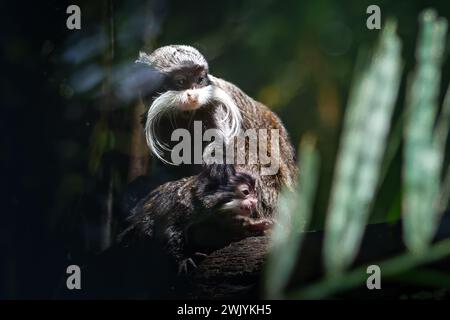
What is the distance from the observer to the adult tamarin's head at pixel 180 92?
2.54 metres

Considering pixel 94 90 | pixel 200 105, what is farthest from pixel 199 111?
pixel 94 90

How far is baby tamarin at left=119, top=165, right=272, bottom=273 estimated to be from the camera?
240 centimetres

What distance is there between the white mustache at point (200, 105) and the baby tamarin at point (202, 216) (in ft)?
0.52

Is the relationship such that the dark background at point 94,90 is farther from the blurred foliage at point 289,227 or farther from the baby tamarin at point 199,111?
the blurred foliage at point 289,227

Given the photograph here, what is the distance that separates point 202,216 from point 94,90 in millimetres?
610

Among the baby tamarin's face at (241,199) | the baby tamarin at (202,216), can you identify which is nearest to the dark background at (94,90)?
the baby tamarin at (202,216)

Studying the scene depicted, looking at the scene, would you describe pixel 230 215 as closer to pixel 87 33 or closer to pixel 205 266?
pixel 205 266

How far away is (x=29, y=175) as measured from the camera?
2.57 m

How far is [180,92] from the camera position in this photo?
255 centimetres

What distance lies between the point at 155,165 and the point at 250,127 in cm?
37

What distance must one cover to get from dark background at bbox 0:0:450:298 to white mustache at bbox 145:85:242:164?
0.26 ft

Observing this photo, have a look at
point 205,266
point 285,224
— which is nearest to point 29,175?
point 205,266

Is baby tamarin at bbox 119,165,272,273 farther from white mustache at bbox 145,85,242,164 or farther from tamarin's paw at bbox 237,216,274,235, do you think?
white mustache at bbox 145,85,242,164

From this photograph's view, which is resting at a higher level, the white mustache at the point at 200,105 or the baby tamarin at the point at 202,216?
the white mustache at the point at 200,105
